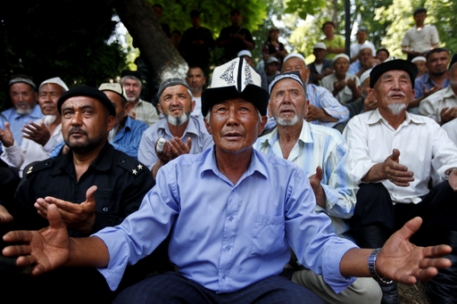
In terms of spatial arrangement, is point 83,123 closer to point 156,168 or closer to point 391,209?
point 156,168

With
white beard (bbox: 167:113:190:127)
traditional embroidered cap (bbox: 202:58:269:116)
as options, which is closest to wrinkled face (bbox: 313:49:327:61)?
white beard (bbox: 167:113:190:127)

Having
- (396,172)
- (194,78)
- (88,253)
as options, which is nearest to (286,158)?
(396,172)

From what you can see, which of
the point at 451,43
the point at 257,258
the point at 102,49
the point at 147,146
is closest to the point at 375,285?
the point at 257,258

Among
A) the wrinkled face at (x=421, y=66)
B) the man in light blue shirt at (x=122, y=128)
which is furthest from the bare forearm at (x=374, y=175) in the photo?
the wrinkled face at (x=421, y=66)

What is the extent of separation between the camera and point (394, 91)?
13.7 feet

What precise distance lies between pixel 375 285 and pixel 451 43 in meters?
14.9

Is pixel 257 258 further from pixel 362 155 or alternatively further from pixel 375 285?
pixel 362 155

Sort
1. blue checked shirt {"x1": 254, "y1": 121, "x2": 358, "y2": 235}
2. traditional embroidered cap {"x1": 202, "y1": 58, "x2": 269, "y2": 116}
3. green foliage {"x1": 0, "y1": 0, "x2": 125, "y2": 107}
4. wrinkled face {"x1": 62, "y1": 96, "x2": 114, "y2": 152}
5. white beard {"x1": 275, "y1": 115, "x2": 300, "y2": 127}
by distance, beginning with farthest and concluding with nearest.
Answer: green foliage {"x1": 0, "y1": 0, "x2": 125, "y2": 107} → white beard {"x1": 275, "y1": 115, "x2": 300, "y2": 127} → blue checked shirt {"x1": 254, "y1": 121, "x2": 358, "y2": 235} → wrinkled face {"x1": 62, "y1": 96, "x2": 114, "y2": 152} → traditional embroidered cap {"x1": 202, "y1": 58, "x2": 269, "y2": 116}

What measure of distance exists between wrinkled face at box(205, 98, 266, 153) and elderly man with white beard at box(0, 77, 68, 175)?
8.56 feet

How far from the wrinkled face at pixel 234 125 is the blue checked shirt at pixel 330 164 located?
3.05 ft

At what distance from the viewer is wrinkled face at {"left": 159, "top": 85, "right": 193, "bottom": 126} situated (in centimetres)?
502

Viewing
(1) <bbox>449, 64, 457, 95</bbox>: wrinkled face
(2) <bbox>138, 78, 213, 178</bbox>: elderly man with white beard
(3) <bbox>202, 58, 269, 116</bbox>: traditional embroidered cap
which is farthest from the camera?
(1) <bbox>449, 64, 457, 95</bbox>: wrinkled face

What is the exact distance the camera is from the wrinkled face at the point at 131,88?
677 cm

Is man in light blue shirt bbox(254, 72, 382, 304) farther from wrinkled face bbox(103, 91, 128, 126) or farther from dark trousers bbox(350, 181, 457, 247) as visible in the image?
wrinkled face bbox(103, 91, 128, 126)
